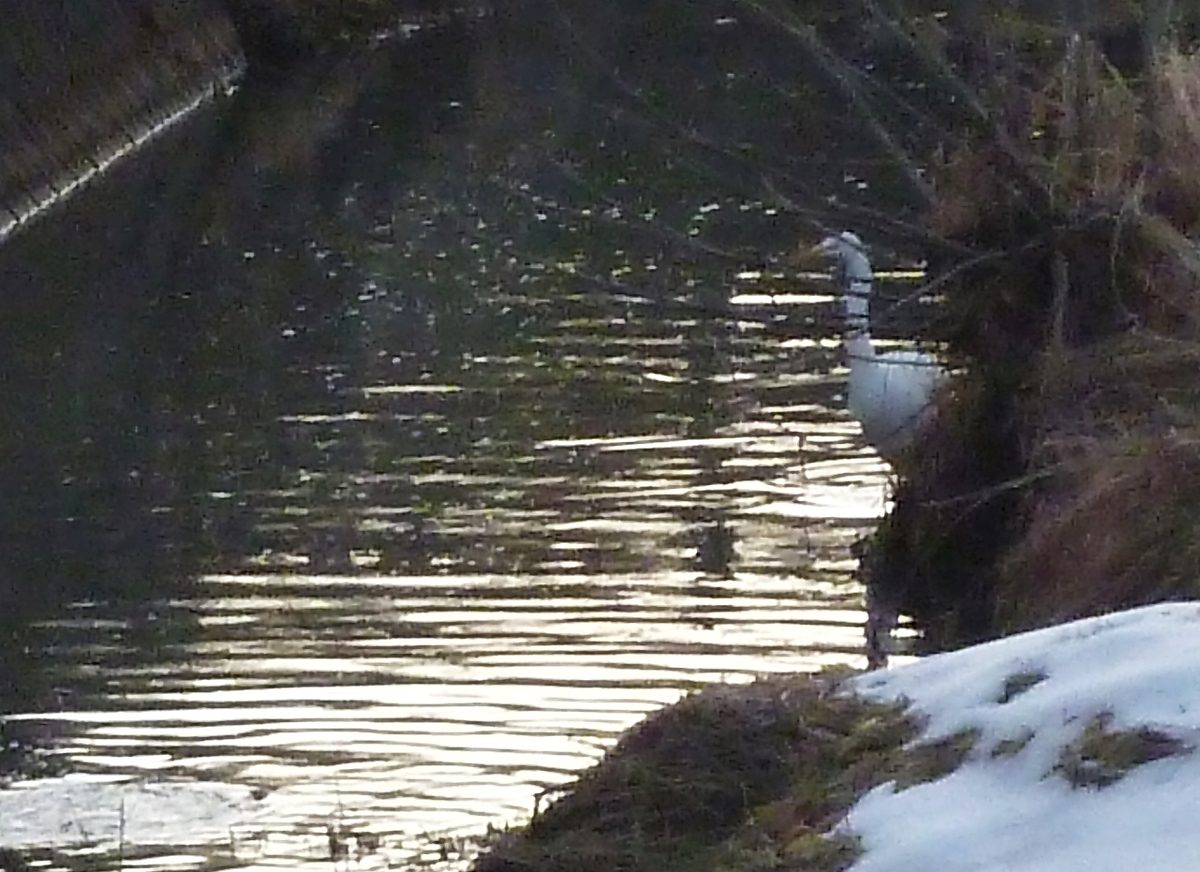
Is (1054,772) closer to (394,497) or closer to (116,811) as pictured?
(116,811)

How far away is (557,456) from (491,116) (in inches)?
534

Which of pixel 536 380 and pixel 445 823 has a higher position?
pixel 536 380

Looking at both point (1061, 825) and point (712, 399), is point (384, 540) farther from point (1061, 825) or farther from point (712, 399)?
point (1061, 825)

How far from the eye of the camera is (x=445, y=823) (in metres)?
7.63

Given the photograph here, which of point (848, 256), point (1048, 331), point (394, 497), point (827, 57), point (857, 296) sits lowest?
point (394, 497)

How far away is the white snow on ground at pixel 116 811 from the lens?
7660mm

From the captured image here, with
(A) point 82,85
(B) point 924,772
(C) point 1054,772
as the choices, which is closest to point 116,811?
(B) point 924,772

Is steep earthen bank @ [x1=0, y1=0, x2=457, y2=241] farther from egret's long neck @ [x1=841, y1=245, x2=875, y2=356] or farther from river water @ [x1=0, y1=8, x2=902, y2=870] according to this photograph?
egret's long neck @ [x1=841, y1=245, x2=875, y2=356]

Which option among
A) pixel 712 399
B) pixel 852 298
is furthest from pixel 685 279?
pixel 852 298

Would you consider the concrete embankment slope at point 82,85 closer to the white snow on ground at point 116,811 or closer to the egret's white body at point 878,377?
the egret's white body at point 878,377

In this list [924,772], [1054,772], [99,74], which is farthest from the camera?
[99,74]

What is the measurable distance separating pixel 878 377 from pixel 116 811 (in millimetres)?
3835

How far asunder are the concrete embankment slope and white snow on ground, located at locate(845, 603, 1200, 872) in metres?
14.6

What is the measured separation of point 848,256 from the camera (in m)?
10.6
